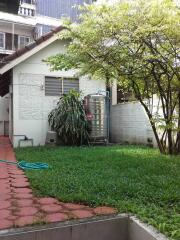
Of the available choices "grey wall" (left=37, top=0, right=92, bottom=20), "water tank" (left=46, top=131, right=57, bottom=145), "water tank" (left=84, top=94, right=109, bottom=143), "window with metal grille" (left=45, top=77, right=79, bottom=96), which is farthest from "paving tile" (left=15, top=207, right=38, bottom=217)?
"grey wall" (left=37, top=0, right=92, bottom=20)

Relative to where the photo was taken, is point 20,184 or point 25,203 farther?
point 20,184

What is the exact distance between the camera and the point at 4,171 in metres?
5.45

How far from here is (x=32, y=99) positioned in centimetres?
1070

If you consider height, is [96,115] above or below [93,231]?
above

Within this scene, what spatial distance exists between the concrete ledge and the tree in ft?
13.1

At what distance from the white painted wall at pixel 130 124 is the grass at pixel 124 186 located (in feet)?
13.1

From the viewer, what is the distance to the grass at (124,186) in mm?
3058

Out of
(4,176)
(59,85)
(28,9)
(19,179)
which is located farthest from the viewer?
(28,9)

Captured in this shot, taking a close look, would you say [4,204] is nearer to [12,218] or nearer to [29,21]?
[12,218]

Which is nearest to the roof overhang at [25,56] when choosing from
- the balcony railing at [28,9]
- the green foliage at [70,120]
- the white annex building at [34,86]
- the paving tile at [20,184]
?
the white annex building at [34,86]

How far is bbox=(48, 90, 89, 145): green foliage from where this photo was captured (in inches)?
395

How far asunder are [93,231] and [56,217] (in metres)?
0.37

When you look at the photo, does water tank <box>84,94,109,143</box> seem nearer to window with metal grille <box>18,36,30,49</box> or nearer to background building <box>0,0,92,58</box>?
background building <box>0,0,92,58</box>

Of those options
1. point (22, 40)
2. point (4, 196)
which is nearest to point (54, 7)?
point (22, 40)
